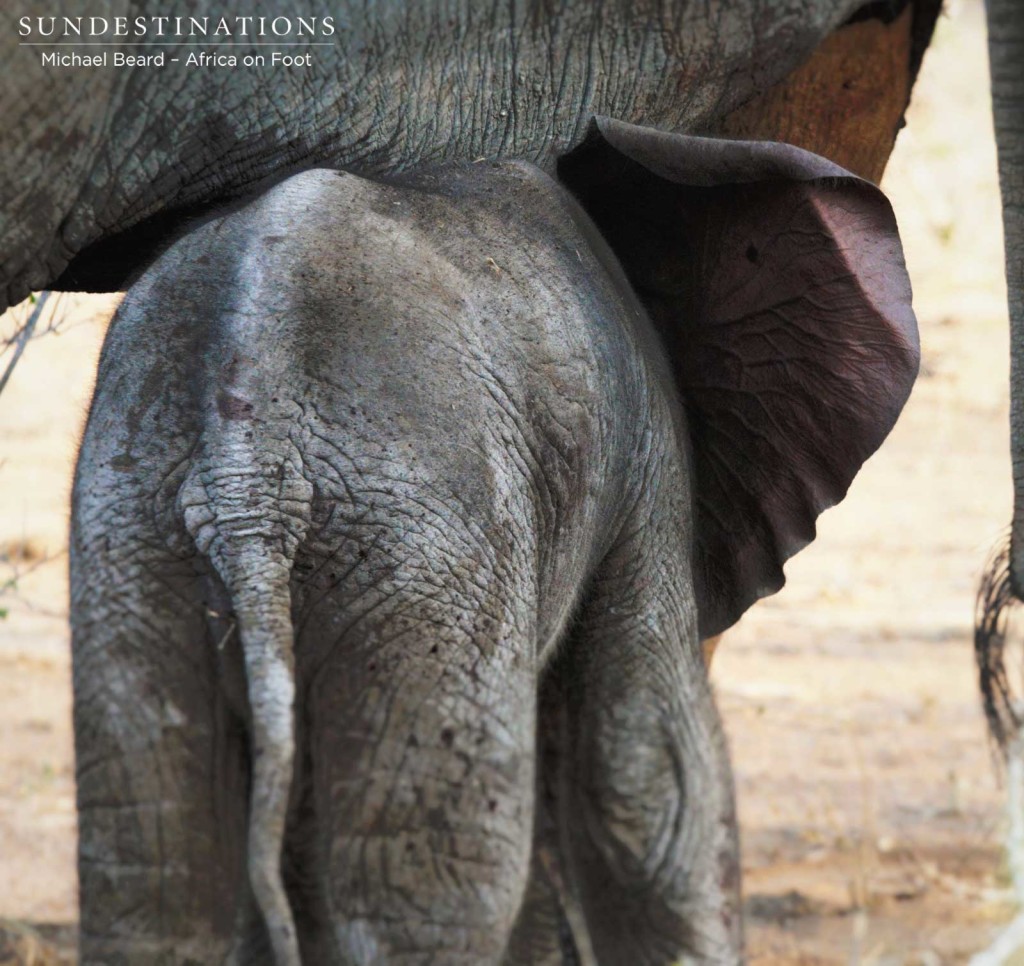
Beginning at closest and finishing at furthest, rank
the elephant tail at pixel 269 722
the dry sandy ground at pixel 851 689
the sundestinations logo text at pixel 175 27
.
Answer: the elephant tail at pixel 269 722
the sundestinations logo text at pixel 175 27
the dry sandy ground at pixel 851 689

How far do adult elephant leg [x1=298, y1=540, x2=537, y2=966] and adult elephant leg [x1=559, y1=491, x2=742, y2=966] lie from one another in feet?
1.56

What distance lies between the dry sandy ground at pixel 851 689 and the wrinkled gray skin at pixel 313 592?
1.01 feet

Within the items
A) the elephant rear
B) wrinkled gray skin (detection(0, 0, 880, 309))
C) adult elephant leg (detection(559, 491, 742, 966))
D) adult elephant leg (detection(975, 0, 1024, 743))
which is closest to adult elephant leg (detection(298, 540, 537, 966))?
the elephant rear

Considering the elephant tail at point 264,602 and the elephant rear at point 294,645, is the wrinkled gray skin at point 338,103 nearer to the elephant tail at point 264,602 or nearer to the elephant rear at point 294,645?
the elephant rear at point 294,645

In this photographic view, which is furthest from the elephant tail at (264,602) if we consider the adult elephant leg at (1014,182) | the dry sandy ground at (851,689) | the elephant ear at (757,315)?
the adult elephant leg at (1014,182)

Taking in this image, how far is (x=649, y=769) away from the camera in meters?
2.11

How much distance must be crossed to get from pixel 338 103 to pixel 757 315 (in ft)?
2.09

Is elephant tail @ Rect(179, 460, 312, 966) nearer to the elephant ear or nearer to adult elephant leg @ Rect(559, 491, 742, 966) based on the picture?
adult elephant leg @ Rect(559, 491, 742, 966)

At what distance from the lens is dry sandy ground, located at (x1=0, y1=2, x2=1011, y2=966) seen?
344 cm

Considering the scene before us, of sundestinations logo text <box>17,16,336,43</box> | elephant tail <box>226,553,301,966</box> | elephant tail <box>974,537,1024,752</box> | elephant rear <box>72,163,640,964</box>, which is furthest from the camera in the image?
elephant tail <box>974,537,1024,752</box>

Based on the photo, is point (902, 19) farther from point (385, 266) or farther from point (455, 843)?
point (455, 843)

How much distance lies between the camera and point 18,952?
3.04 meters

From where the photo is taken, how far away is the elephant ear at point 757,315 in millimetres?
2059

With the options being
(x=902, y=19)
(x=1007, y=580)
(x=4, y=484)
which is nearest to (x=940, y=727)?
(x=1007, y=580)
